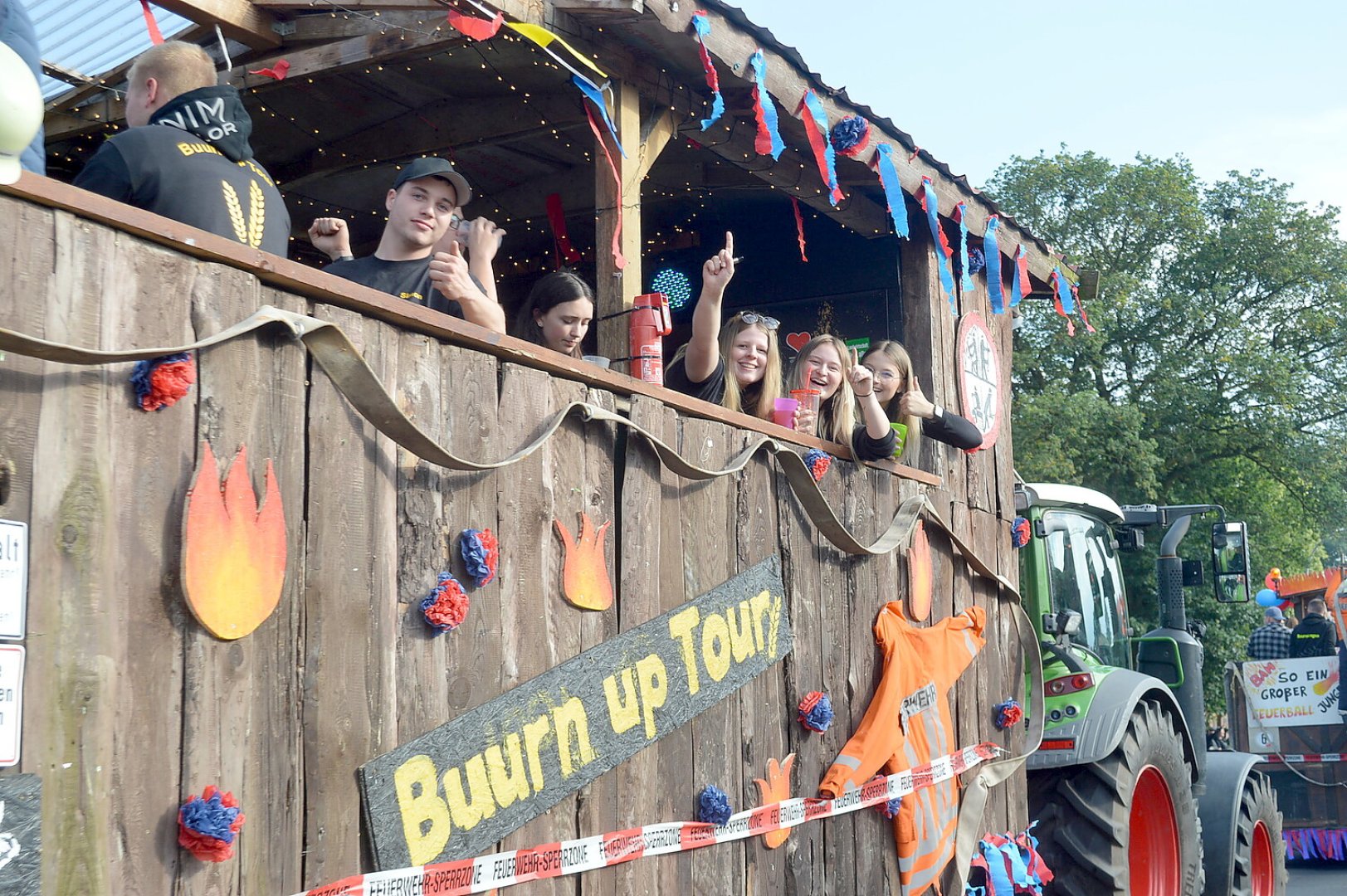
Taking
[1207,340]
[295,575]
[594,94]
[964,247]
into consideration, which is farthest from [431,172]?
[1207,340]

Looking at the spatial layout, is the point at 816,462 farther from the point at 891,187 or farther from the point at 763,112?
the point at 891,187

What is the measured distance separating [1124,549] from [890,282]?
8.82ft

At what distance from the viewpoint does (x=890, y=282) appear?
6.77 metres

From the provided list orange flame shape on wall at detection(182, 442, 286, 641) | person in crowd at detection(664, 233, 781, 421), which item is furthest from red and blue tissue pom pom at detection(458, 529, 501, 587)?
person in crowd at detection(664, 233, 781, 421)

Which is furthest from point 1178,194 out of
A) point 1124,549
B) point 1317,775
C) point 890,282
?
point 890,282

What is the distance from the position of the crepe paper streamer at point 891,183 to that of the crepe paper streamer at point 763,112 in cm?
86

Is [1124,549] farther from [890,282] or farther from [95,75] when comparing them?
[95,75]

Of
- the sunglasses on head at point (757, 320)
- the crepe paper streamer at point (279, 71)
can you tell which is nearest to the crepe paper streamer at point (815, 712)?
the sunglasses on head at point (757, 320)

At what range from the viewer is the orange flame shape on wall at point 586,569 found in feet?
11.0

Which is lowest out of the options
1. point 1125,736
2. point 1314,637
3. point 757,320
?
point 1125,736

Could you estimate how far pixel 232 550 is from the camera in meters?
2.40

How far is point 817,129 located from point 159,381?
3.33 metres

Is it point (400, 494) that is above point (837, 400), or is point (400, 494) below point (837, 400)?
below

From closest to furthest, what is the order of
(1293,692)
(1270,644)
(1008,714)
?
(1008,714), (1293,692), (1270,644)
